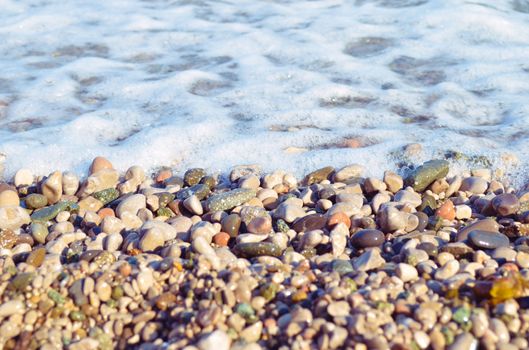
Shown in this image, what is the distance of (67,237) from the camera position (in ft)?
8.86

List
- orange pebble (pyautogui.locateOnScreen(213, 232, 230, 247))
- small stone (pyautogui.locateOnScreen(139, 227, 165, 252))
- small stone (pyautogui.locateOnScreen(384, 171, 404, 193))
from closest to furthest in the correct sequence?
1. small stone (pyautogui.locateOnScreen(139, 227, 165, 252))
2. orange pebble (pyautogui.locateOnScreen(213, 232, 230, 247))
3. small stone (pyautogui.locateOnScreen(384, 171, 404, 193))

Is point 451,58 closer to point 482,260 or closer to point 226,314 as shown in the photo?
point 482,260

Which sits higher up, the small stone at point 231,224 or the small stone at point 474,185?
the small stone at point 231,224

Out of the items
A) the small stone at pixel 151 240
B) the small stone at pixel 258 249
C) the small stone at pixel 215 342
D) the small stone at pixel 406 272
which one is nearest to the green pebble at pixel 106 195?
the small stone at pixel 151 240

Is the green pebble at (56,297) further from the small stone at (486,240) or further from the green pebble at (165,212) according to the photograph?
the small stone at (486,240)

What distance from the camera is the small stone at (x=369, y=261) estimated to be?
2334 millimetres

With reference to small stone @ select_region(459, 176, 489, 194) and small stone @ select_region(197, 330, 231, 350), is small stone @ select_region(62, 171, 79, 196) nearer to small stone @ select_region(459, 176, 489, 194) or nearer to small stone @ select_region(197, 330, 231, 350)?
small stone @ select_region(197, 330, 231, 350)

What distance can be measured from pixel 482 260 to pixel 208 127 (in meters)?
2.05

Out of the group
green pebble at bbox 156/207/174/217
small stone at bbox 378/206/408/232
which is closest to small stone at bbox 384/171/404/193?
small stone at bbox 378/206/408/232

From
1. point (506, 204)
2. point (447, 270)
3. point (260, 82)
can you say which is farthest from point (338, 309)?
point (260, 82)

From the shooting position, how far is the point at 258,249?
249 cm

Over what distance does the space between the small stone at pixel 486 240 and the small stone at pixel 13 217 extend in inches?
78.9

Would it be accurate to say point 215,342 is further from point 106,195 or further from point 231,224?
point 106,195

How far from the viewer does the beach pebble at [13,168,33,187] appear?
3381mm
